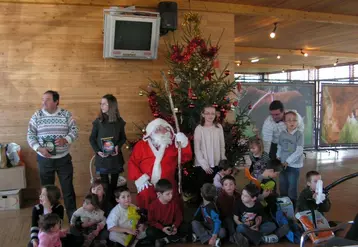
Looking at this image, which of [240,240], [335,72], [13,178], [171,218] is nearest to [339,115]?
[240,240]

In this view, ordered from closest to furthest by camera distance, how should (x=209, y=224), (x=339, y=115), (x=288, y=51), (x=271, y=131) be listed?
(x=209, y=224) → (x=271, y=131) → (x=339, y=115) → (x=288, y=51)

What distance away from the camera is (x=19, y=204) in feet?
16.2

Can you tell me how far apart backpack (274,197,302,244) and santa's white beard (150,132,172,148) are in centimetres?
136

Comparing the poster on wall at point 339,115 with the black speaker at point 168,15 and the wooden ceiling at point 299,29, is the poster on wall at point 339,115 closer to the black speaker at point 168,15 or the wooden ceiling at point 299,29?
the wooden ceiling at point 299,29

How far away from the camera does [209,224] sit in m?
3.81

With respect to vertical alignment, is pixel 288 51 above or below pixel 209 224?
above

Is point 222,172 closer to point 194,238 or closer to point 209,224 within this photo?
point 209,224

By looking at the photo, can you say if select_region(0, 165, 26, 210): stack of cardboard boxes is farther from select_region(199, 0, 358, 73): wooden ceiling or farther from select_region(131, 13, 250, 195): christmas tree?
select_region(199, 0, 358, 73): wooden ceiling

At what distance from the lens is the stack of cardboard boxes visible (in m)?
4.86

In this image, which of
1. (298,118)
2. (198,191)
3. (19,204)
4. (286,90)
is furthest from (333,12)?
(19,204)

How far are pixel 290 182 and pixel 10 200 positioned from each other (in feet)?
11.7

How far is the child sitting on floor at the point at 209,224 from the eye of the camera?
370 centimetres

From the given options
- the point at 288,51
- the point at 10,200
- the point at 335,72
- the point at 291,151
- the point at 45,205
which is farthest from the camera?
the point at 335,72

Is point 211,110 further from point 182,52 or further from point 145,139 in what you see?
point 182,52
